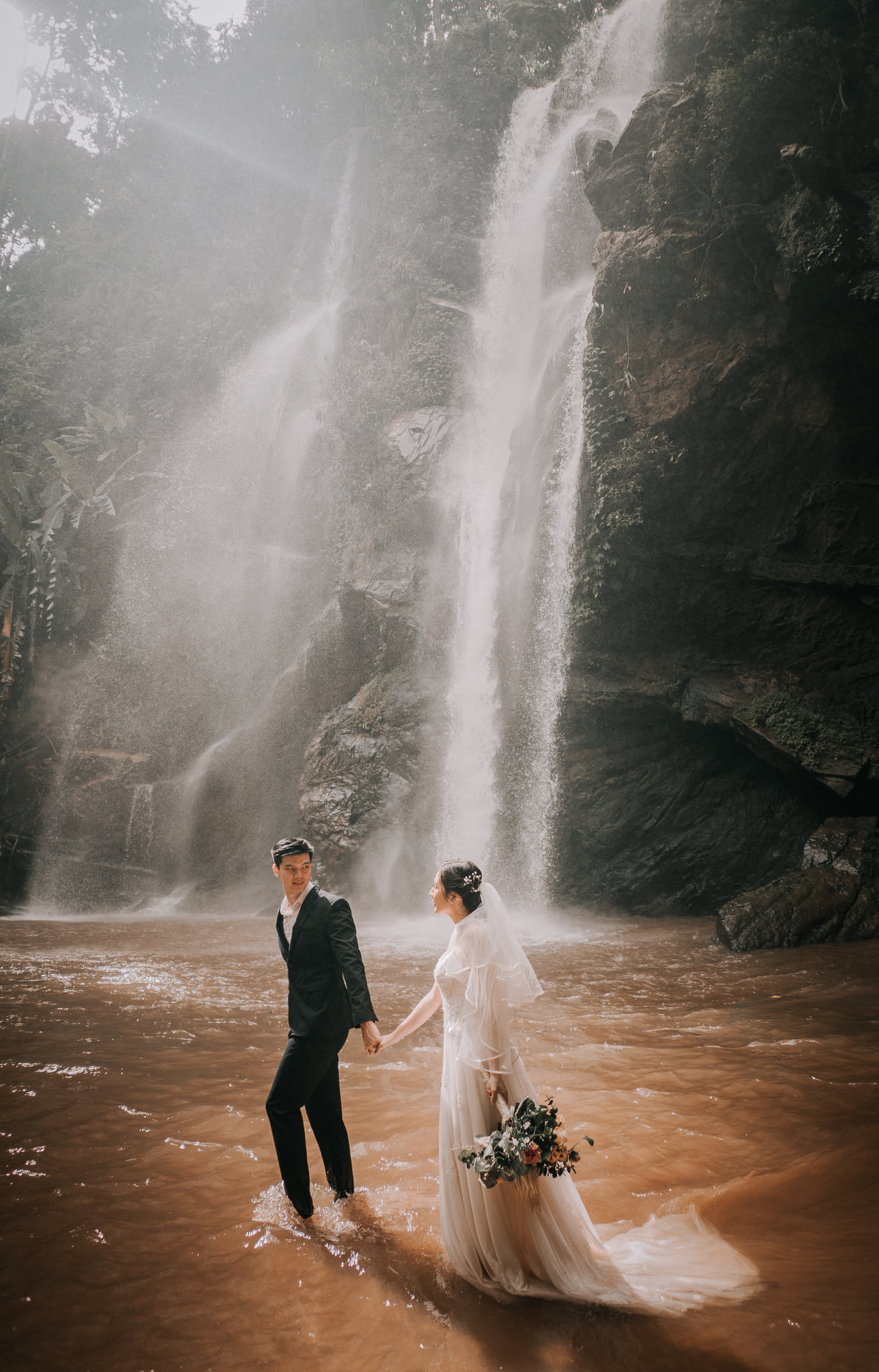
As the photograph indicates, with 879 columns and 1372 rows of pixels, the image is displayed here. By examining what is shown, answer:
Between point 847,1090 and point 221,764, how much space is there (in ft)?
51.5

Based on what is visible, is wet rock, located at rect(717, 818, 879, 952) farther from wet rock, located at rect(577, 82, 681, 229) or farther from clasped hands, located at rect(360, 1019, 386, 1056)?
wet rock, located at rect(577, 82, 681, 229)

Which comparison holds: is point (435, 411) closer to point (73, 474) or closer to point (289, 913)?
point (73, 474)

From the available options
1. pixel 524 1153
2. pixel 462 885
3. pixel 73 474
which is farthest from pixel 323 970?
pixel 73 474

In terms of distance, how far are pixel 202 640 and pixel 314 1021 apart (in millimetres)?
18331

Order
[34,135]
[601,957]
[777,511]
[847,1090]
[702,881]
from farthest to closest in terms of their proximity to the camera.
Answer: [34,135]
[702,881]
[777,511]
[601,957]
[847,1090]

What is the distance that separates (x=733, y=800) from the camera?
532 inches

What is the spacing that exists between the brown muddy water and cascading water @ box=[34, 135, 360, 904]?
10.4m

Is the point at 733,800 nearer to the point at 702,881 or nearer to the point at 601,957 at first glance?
the point at 702,881

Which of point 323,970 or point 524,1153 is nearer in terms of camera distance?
point 524,1153

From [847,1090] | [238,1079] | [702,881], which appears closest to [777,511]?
[702,881]

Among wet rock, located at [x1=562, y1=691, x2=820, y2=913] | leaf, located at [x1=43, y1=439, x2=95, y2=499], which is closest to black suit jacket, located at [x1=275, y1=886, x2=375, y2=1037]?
wet rock, located at [x1=562, y1=691, x2=820, y2=913]

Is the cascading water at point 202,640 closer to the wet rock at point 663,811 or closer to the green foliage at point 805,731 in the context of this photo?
the wet rock at point 663,811

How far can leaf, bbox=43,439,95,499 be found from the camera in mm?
19781

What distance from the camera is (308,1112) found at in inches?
130
